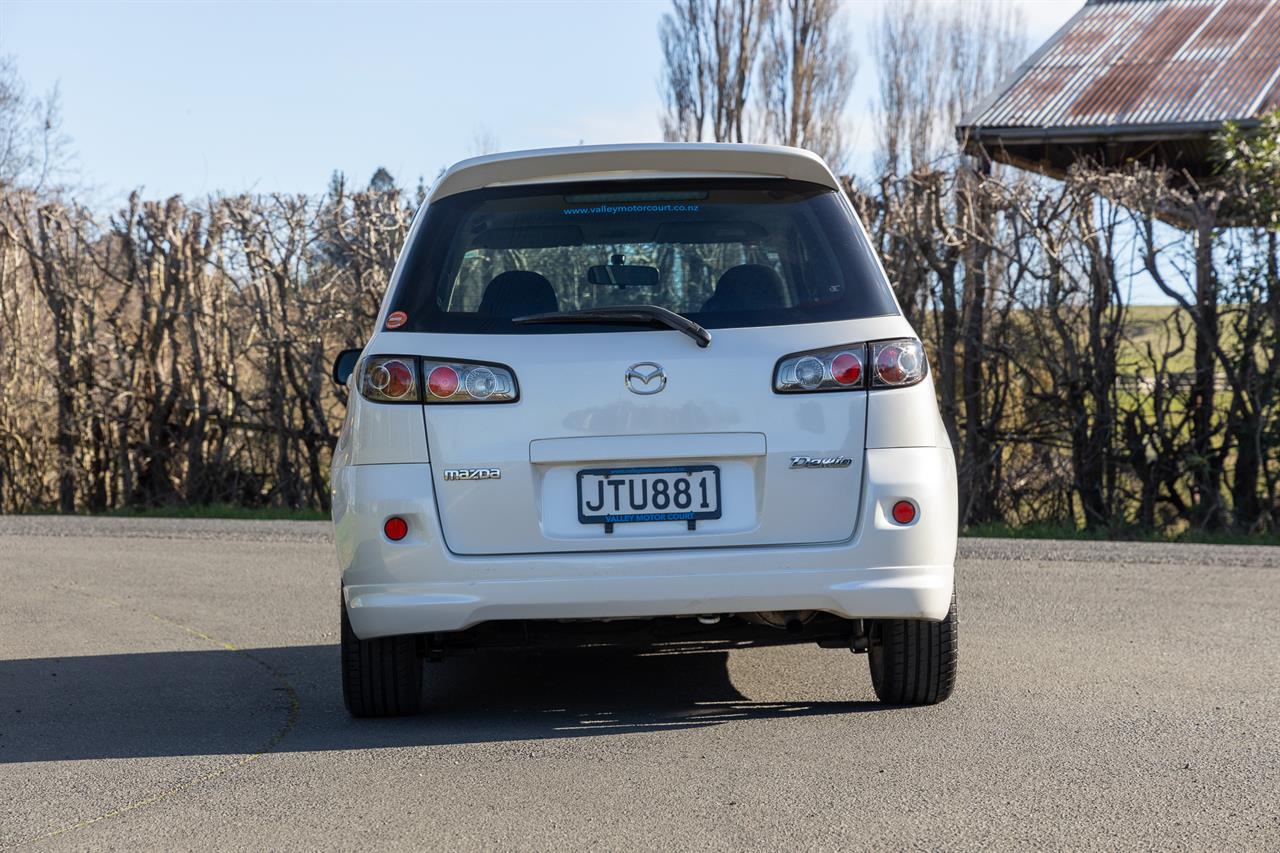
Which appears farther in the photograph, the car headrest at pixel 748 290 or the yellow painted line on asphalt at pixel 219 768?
the car headrest at pixel 748 290

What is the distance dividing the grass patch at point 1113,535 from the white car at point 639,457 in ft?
20.1

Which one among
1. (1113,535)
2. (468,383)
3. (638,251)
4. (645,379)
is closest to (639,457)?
(645,379)

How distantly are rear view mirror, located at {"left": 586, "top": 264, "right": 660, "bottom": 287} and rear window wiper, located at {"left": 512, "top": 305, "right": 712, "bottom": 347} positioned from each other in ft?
0.94

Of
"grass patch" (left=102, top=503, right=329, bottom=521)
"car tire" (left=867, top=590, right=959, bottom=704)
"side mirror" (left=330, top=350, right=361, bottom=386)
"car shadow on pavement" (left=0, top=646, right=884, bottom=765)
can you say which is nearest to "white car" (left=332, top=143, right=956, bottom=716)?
"car tire" (left=867, top=590, right=959, bottom=704)

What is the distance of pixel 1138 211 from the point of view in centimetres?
1083

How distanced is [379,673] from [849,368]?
1.74m

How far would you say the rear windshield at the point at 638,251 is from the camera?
4.43 meters

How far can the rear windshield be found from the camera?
14.5 feet

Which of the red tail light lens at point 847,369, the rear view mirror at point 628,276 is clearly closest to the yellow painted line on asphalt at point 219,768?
the rear view mirror at point 628,276

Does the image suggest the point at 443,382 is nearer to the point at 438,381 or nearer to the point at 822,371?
the point at 438,381

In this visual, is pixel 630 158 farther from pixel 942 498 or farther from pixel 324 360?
pixel 324 360

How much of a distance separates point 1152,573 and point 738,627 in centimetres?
451

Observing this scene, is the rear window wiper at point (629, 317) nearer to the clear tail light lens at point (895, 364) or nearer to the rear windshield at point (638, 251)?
the rear windshield at point (638, 251)

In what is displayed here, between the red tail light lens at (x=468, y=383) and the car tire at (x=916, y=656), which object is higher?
the red tail light lens at (x=468, y=383)
